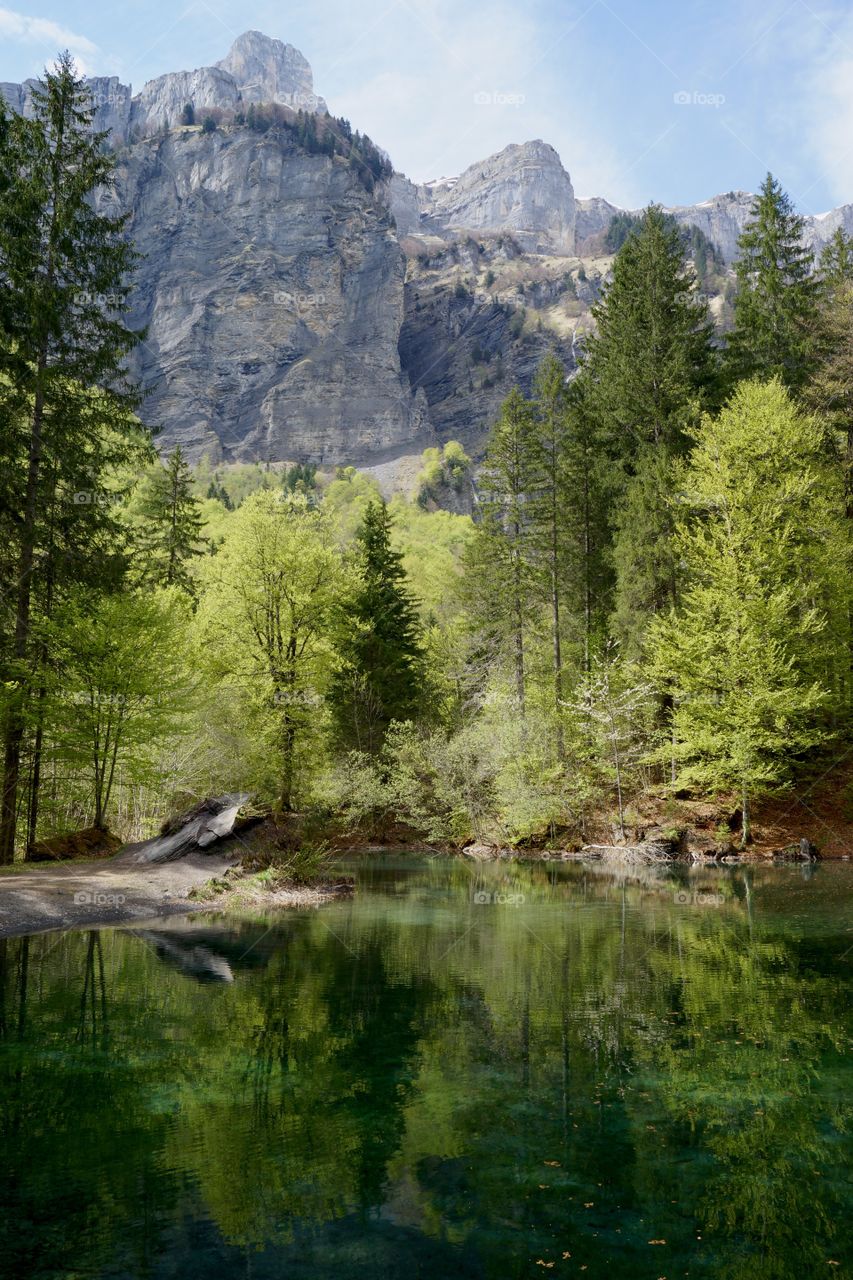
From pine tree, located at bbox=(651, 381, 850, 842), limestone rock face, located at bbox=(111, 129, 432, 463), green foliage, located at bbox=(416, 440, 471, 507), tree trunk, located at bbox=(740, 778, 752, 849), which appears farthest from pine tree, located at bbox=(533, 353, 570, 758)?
limestone rock face, located at bbox=(111, 129, 432, 463)

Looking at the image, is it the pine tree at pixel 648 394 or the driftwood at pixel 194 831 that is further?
the pine tree at pixel 648 394

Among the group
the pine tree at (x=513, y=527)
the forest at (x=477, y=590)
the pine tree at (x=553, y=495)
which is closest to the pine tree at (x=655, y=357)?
the forest at (x=477, y=590)

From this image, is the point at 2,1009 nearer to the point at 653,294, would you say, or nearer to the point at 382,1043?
the point at 382,1043

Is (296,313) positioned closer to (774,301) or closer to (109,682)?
(774,301)

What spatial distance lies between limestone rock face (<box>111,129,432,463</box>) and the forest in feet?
418

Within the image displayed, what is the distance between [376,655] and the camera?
3762 centimetres

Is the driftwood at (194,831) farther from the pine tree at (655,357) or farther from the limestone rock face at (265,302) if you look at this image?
the limestone rock face at (265,302)

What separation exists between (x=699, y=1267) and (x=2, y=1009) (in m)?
8.14

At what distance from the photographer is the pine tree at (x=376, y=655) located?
117 feet

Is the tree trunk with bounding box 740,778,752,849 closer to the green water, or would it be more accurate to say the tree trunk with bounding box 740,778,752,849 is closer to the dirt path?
the green water

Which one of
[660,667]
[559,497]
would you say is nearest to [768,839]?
[660,667]

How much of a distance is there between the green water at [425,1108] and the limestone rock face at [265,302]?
497ft

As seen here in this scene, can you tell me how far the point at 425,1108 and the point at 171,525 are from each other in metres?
31.8

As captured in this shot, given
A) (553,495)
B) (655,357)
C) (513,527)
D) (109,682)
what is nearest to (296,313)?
(513,527)
